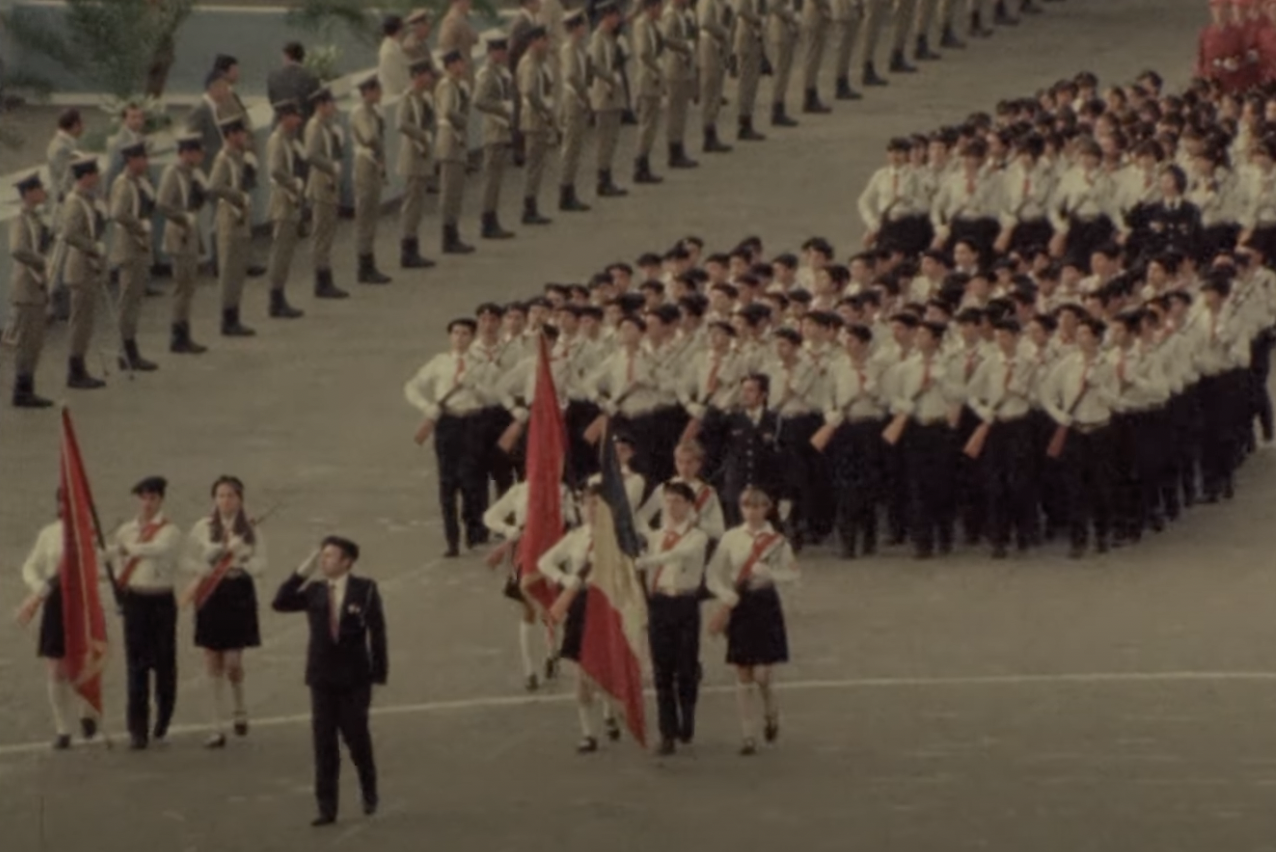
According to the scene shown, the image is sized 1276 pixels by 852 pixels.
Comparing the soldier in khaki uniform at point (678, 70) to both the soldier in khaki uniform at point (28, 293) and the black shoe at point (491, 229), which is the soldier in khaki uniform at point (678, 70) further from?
the soldier in khaki uniform at point (28, 293)

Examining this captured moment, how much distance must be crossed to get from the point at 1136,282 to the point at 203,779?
11.5m

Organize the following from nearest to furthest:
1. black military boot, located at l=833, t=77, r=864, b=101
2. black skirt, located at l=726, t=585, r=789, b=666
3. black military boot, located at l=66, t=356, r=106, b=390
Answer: black skirt, located at l=726, t=585, r=789, b=666, black military boot, located at l=66, t=356, r=106, b=390, black military boot, located at l=833, t=77, r=864, b=101

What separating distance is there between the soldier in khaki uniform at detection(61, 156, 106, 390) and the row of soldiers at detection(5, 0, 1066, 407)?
0.06ft

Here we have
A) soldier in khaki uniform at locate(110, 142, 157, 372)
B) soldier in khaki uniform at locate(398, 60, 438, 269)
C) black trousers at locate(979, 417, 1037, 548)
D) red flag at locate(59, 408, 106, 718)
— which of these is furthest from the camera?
soldier in khaki uniform at locate(398, 60, 438, 269)

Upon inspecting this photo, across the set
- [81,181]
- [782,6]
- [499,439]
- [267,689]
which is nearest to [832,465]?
[499,439]

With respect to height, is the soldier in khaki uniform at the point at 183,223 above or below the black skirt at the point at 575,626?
above

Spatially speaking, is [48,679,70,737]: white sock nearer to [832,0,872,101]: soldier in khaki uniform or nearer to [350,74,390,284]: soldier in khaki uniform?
[350,74,390,284]: soldier in khaki uniform

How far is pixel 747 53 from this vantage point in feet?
184

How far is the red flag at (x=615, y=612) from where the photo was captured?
1303 inches

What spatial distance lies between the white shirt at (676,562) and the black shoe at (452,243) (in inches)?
714

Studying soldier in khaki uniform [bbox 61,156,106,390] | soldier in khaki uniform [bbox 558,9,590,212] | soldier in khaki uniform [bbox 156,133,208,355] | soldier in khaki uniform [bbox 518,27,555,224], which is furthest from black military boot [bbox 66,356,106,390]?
soldier in khaki uniform [bbox 558,9,590,212]

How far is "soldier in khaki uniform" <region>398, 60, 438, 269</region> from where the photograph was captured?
1984 inches

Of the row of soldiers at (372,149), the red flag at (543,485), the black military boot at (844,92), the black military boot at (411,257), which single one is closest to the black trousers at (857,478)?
the red flag at (543,485)

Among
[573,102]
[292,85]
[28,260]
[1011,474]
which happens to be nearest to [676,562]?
[1011,474]
